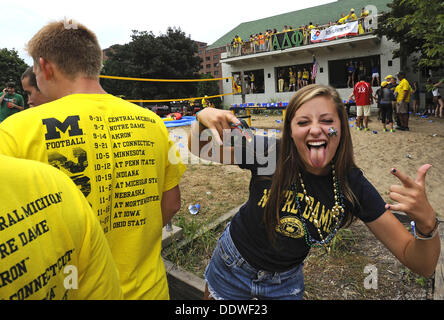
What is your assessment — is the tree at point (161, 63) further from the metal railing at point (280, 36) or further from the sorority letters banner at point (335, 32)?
the sorority letters banner at point (335, 32)

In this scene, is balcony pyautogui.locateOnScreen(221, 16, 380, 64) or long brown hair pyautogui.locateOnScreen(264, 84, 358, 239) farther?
balcony pyautogui.locateOnScreen(221, 16, 380, 64)

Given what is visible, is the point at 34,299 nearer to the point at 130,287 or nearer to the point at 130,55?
the point at 130,287

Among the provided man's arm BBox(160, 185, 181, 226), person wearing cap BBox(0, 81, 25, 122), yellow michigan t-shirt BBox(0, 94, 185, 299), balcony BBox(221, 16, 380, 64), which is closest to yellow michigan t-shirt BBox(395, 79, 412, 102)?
balcony BBox(221, 16, 380, 64)

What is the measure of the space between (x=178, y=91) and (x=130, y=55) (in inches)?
261

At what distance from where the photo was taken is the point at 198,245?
3527 mm

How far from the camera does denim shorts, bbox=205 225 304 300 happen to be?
70.1 inches

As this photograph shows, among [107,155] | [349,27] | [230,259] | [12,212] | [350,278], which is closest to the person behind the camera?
[12,212]

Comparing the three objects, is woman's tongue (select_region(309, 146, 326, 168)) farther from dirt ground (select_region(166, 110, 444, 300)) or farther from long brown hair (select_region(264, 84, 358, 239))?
dirt ground (select_region(166, 110, 444, 300))

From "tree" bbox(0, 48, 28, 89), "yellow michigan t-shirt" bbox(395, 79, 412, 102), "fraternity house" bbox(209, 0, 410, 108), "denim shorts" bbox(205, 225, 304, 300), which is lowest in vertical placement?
"denim shorts" bbox(205, 225, 304, 300)

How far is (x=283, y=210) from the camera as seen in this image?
5.49ft

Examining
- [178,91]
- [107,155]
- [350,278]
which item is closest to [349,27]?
[178,91]

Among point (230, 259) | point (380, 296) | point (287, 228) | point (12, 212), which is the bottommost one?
point (380, 296)

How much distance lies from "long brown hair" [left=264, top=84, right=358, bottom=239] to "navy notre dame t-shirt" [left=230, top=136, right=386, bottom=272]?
0.04 meters

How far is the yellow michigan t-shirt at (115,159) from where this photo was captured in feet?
4.45
